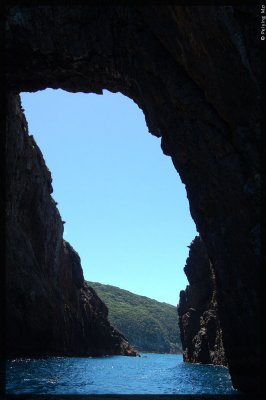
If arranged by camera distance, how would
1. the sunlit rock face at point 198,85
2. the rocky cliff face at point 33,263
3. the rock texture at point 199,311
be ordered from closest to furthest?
the sunlit rock face at point 198,85 → the rocky cliff face at point 33,263 → the rock texture at point 199,311

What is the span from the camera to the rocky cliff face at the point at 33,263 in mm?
40375

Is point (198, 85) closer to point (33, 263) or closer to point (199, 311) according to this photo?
point (33, 263)

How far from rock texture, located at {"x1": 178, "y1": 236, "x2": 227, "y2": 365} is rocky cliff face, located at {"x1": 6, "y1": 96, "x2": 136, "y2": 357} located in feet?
64.3

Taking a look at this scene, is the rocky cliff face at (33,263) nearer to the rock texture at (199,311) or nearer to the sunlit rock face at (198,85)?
the sunlit rock face at (198,85)

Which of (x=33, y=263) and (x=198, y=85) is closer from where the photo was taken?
(x=198, y=85)

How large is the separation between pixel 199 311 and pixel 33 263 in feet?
106

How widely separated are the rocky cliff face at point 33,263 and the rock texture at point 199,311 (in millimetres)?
19600

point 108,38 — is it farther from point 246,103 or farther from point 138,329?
point 138,329

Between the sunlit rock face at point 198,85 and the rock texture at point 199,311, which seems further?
the rock texture at point 199,311

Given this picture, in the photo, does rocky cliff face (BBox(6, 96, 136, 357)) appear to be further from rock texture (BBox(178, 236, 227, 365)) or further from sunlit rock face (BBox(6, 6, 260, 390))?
rock texture (BBox(178, 236, 227, 365))

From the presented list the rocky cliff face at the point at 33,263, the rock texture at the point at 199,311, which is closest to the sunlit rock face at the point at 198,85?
the rocky cliff face at the point at 33,263

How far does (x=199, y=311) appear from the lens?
66000 mm

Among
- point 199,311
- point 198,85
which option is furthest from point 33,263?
point 198,85

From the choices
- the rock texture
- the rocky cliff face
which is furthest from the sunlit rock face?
the rock texture
